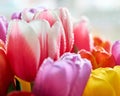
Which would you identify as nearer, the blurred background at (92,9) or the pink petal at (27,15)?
the pink petal at (27,15)

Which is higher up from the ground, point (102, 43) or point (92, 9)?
point (102, 43)

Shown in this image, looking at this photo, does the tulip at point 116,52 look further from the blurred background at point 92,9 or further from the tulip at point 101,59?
the blurred background at point 92,9

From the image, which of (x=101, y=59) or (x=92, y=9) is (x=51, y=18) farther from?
(x=92, y=9)

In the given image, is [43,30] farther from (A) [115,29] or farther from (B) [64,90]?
(A) [115,29]

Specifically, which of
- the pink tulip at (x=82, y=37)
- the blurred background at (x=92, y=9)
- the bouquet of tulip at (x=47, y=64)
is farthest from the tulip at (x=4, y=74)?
the blurred background at (x=92, y=9)

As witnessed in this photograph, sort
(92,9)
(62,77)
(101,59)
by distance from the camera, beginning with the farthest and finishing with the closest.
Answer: (92,9) < (101,59) < (62,77)

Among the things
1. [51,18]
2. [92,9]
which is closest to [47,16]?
[51,18]

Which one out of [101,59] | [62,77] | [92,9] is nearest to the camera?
[62,77]
